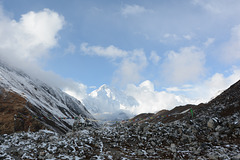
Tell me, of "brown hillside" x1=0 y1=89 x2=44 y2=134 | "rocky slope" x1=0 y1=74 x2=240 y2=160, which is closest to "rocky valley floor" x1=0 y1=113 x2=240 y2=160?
"rocky slope" x1=0 y1=74 x2=240 y2=160

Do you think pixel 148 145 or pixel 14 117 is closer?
pixel 148 145

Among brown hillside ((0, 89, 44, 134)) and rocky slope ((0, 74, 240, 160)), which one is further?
brown hillside ((0, 89, 44, 134))

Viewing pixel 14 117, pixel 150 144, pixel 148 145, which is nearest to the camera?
pixel 148 145

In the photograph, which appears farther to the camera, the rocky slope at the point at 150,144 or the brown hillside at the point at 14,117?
the brown hillside at the point at 14,117

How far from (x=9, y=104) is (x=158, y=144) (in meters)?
87.4

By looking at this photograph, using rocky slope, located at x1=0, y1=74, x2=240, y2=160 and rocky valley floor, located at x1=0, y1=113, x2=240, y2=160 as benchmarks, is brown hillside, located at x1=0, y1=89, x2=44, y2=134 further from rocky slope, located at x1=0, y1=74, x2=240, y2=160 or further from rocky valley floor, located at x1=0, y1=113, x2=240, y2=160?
rocky slope, located at x1=0, y1=74, x2=240, y2=160

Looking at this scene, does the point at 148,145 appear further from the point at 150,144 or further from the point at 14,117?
Answer: the point at 14,117

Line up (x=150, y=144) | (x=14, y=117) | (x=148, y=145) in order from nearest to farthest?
1. (x=148, y=145)
2. (x=150, y=144)
3. (x=14, y=117)

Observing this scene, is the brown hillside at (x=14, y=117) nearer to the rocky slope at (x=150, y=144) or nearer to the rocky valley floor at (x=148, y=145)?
the rocky valley floor at (x=148, y=145)

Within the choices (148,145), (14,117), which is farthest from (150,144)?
(14,117)

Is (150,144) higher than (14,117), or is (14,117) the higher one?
(14,117)

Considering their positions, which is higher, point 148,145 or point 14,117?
point 14,117

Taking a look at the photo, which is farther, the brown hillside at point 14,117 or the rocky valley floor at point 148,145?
the brown hillside at point 14,117

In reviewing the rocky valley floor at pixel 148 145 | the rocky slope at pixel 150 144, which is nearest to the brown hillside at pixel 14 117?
the rocky valley floor at pixel 148 145
